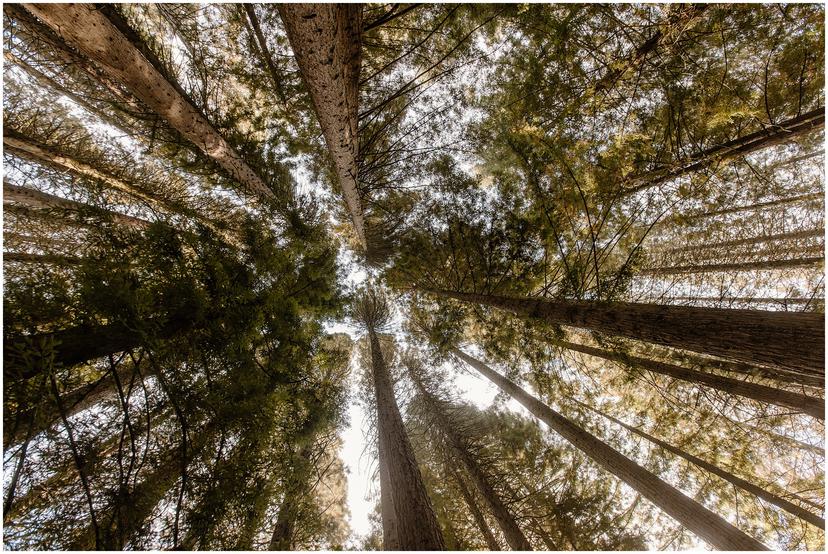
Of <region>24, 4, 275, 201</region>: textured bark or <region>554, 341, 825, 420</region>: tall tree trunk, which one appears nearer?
<region>24, 4, 275, 201</region>: textured bark

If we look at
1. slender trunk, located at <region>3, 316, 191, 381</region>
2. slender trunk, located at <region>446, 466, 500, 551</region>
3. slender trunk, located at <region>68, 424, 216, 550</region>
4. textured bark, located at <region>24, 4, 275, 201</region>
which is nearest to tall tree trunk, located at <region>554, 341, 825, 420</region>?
→ slender trunk, located at <region>446, 466, 500, 551</region>

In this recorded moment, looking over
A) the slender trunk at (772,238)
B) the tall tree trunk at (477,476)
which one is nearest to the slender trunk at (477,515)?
the tall tree trunk at (477,476)

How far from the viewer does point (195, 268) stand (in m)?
2.97

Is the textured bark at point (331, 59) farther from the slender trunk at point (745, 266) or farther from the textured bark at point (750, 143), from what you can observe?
the slender trunk at point (745, 266)

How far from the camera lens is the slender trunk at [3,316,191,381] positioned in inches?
72.5

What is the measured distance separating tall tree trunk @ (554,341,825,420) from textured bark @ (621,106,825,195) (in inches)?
116

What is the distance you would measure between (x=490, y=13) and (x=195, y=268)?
5.22 metres

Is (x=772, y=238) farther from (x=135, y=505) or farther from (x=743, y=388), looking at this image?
(x=135, y=505)

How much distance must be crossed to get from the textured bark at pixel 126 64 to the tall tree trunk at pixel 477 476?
811cm

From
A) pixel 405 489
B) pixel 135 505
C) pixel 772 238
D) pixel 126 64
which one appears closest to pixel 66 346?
pixel 135 505

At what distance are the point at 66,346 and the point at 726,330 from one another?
5.60 metres

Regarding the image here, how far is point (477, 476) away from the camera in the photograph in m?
6.41

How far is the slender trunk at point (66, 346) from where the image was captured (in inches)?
72.5

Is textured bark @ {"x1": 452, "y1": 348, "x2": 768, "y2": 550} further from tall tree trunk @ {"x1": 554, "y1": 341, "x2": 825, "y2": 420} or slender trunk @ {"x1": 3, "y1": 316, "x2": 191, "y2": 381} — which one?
slender trunk @ {"x1": 3, "y1": 316, "x2": 191, "y2": 381}
